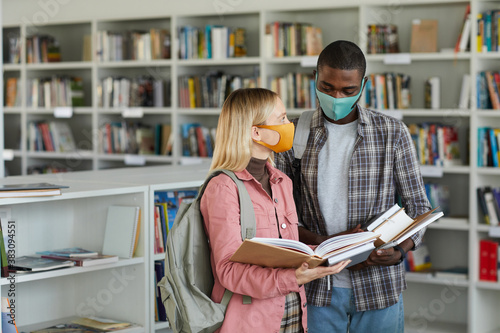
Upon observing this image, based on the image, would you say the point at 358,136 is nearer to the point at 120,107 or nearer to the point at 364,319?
the point at 364,319

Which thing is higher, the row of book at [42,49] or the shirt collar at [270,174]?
the row of book at [42,49]

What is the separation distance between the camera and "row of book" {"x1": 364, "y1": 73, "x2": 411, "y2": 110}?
4770 millimetres

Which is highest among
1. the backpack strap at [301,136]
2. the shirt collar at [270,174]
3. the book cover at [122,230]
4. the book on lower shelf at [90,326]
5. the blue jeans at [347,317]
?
the backpack strap at [301,136]

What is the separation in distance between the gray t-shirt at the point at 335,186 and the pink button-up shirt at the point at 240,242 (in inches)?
7.0

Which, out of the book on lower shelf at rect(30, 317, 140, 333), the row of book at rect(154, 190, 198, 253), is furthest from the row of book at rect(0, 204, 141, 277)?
the book on lower shelf at rect(30, 317, 140, 333)

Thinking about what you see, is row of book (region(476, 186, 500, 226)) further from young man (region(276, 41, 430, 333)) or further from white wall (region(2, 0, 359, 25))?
young man (region(276, 41, 430, 333))

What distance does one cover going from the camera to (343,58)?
202cm

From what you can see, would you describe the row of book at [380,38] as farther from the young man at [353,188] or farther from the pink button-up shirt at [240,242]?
the pink button-up shirt at [240,242]

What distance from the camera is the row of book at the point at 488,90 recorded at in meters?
4.42

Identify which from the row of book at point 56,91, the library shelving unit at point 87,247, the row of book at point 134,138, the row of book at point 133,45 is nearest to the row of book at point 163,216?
the library shelving unit at point 87,247

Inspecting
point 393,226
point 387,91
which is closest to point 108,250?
point 393,226

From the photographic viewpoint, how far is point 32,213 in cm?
271

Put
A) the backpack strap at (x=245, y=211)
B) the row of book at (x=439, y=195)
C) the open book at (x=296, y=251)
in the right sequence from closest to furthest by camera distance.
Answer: the open book at (x=296, y=251)
the backpack strap at (x=245, y=211)
the row of book at (x=439, y=195)

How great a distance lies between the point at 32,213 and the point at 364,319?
139cm
